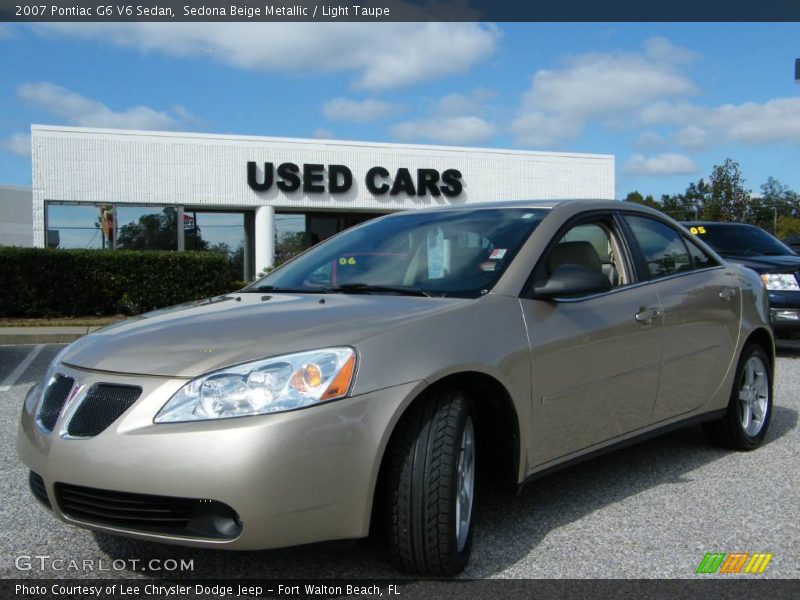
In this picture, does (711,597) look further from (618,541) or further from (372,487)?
(372,487)

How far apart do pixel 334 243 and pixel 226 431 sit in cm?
211

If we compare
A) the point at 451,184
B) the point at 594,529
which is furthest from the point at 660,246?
the point at 451,184

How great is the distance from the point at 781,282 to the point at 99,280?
12116 millimetres

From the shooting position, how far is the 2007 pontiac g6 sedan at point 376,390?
8.76 feet

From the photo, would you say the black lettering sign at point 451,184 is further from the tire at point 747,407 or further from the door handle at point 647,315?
the door handle at point 647,315

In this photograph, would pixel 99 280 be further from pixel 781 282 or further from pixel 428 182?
pixel 428 182

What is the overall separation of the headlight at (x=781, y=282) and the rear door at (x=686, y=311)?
502 cm

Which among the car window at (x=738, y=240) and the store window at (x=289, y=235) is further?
the store window at (x=289, y=235)

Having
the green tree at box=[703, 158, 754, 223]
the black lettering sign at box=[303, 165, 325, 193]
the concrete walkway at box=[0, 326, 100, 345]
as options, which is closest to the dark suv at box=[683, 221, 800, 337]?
the concrete walkway at box=[0, 326, 100, 345]

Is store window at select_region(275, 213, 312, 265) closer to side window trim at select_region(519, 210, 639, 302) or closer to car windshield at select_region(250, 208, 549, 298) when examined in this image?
car windshield at select_region(250, 208, 549, 298)

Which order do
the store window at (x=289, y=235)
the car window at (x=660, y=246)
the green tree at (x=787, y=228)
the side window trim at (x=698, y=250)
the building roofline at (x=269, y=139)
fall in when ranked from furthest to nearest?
the green tree at (x=787, y=228) → the store window at (x=289, y=235) → the building roofline at (x=269, y=139) → the side window trim at (x=698, y=250) → the car window at (x=660, y=246)

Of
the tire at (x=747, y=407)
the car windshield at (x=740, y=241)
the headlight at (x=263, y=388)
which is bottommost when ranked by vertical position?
the tire at (x=747, y=407)

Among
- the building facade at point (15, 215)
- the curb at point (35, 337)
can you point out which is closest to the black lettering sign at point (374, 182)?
the curb at point (35, 337)

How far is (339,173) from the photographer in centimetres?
2555
